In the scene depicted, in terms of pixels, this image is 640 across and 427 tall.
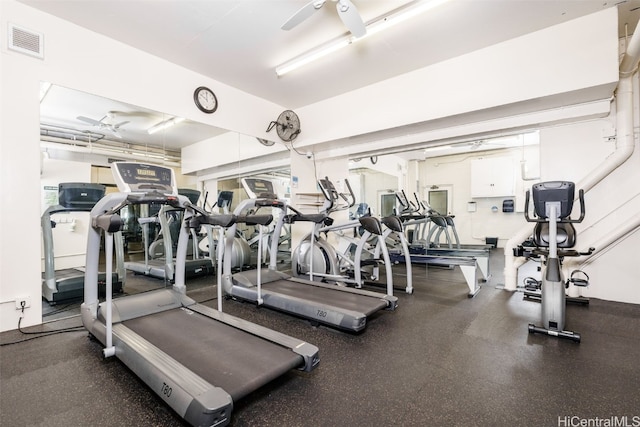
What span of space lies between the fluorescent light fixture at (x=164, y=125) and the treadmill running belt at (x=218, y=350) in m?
2.57

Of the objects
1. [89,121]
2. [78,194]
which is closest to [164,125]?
[89,121]

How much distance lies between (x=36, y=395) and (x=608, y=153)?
233 inches

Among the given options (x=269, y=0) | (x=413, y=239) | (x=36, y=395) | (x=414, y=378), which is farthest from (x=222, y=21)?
(x=413, y=239)

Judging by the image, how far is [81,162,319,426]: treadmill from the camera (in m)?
1.48

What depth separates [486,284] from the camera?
14.4 feet

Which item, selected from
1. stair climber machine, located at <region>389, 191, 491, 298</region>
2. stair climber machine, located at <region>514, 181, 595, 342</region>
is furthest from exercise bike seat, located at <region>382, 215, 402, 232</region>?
stair climber machine, located at <region>514, 181, 595, 342</region>

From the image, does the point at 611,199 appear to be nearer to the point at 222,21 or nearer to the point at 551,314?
the point at 551,314

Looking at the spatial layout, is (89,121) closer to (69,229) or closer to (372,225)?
(69,229)

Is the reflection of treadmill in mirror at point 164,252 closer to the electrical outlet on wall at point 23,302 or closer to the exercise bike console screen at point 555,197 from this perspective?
the electrical outlet on wall at point 23,302

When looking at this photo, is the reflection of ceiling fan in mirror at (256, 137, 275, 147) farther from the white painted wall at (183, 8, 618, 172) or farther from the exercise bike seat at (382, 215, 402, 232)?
the exercise bike seat at (382, 215, 402, 232)

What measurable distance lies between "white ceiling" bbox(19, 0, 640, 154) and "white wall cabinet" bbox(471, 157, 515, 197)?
1.97 meters

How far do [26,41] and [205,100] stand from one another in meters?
1.94

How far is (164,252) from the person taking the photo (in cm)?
449

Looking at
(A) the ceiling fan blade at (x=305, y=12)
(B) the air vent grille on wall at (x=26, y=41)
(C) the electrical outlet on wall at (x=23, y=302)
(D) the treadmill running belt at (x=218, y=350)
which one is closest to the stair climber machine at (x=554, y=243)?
(D) the treadmill running belt at (x=218, y=350)
